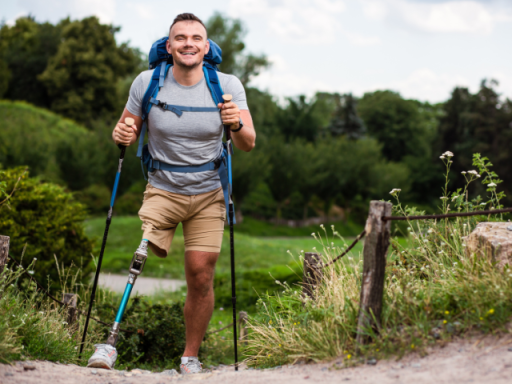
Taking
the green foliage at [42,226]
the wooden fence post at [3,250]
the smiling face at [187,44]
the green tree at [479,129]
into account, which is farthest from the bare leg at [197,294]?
the green tree at [479,129]

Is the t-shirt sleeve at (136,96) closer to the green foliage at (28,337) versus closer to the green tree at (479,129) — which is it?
the green foliage at (28,337)

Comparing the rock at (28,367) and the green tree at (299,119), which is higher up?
the green tree at (299,119)

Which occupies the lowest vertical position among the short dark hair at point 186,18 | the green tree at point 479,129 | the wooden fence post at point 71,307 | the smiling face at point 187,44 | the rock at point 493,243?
the wooden fence post at point 71,307

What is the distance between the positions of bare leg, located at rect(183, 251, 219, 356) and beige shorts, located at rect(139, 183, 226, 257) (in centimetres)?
8

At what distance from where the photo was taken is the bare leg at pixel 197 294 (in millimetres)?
4059

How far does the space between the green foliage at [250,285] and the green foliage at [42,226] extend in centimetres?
292

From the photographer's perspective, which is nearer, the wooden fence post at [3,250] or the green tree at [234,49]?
the wooden fence post at [3,250]

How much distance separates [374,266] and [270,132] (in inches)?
1819

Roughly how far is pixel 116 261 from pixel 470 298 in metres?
12.2

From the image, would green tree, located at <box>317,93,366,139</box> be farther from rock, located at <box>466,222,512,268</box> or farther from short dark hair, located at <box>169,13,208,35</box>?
rock, located at <box>466,222,512,268</box>

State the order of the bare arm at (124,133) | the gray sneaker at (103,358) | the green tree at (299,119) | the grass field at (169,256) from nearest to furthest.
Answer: the gray sneaker at (103,358) < the bare arm at (124,133) < the grass field at (169,256) < the green tree at (299,119)

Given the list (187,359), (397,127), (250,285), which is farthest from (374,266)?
(397,127)

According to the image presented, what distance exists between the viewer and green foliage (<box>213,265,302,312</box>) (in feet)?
29.1

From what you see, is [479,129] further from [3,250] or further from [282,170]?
[3,250]
